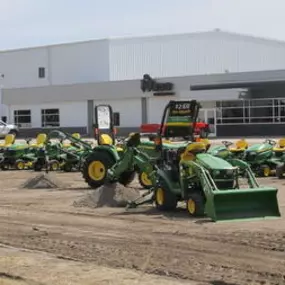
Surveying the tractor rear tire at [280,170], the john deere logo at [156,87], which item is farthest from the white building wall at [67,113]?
the tractor rear tire at [280,170]

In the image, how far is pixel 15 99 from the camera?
69.1m

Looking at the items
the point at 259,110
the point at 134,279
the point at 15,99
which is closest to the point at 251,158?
the point at 134,279

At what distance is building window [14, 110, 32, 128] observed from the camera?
68.2 metres

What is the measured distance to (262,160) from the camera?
20.5 m

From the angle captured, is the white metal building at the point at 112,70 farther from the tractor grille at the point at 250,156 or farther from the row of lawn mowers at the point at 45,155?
the tractor grille at the point at 250,156

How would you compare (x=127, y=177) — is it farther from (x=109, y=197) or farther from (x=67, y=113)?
(x=67, y=113)

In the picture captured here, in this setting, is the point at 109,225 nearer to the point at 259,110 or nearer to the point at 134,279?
the point at 134,279

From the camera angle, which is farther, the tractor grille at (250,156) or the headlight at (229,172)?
the tractor grille at (250,156)

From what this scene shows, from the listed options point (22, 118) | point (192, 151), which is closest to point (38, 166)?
point (192, 151)

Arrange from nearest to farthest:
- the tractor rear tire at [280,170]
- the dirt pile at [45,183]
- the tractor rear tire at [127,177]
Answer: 1. the tractor rear tire at [127,177]
2. the dirt pile at [45,183]
3. the tractor rear tire at [280,170]

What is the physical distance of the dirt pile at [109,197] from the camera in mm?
13945

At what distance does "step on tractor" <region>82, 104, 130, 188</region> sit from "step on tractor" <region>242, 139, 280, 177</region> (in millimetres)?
4385

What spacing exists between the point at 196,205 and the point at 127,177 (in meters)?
4.47

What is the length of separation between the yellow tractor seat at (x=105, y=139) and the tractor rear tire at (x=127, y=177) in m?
1.48
